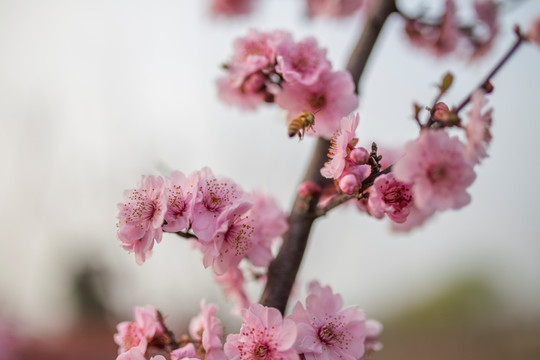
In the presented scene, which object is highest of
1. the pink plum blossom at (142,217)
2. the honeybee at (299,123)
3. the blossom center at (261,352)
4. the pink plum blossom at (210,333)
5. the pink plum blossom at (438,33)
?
the pink plum blossom at (438,33)

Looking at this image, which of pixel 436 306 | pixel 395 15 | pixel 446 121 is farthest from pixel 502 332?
pixel 446 121

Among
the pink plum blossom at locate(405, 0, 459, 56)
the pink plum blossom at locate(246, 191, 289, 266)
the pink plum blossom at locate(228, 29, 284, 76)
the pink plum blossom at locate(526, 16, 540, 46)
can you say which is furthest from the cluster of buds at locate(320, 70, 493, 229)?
the pink plum blossom at locate(405, 0, 459, 56)

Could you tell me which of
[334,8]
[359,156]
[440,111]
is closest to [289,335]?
[359,156]

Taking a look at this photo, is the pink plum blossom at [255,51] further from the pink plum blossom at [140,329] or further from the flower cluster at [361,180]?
the pink plum blossom at [140,329]

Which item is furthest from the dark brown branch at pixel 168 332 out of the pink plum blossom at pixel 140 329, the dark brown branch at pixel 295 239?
the dark brown branch at pixel 295 239

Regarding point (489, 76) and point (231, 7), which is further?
point (231, 7)

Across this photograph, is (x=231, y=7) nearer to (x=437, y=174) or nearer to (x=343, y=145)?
(x=343, y=145)
